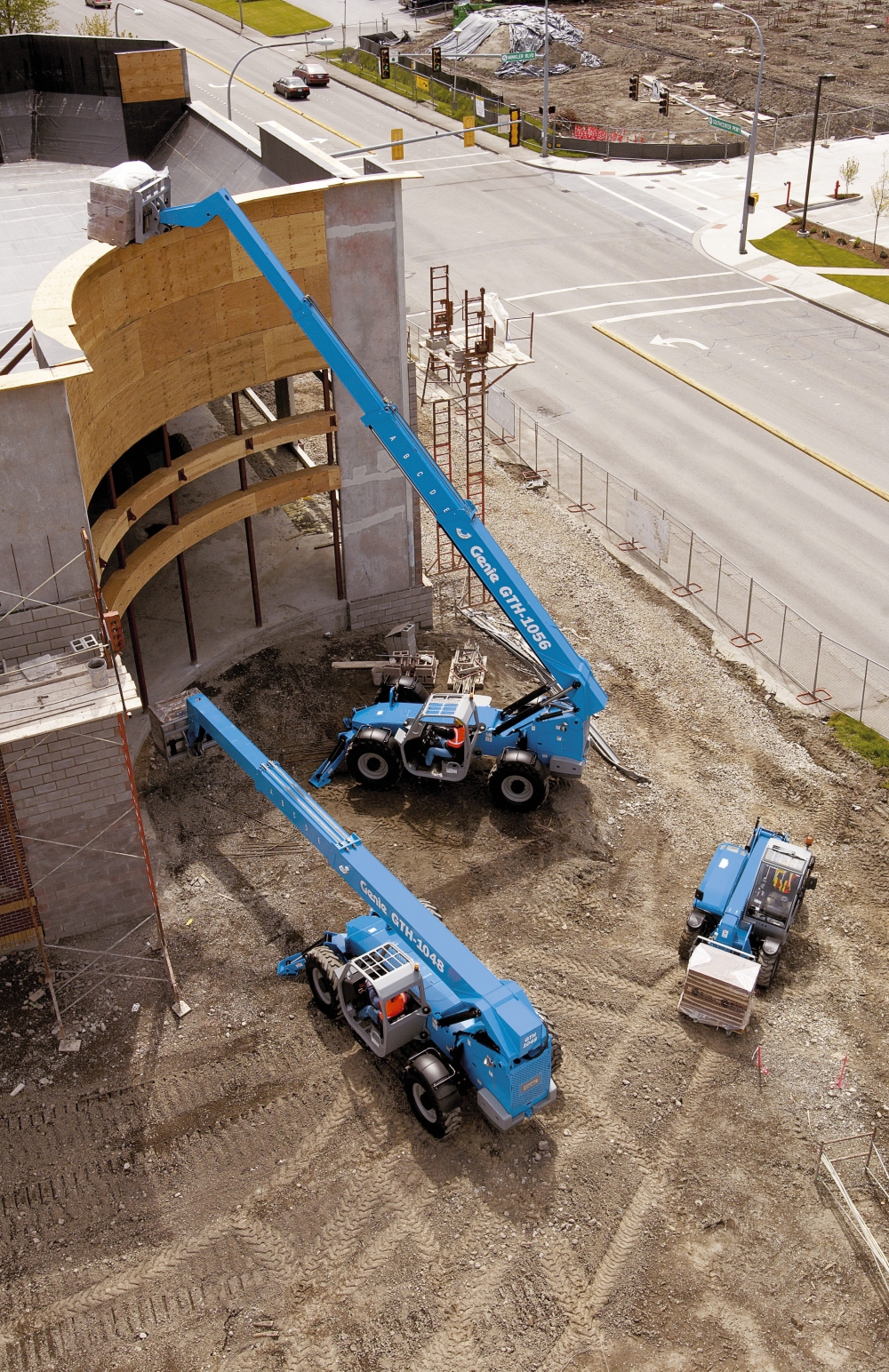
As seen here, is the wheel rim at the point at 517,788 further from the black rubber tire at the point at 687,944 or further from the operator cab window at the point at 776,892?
the operator cab window at the point at 776,892

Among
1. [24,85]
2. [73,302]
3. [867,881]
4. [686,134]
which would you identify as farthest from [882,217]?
[73,302]

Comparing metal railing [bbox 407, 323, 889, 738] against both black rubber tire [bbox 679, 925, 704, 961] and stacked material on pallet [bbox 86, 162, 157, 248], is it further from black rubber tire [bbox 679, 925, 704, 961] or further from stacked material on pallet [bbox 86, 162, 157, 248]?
stacked material on pallet [bbox 86, 162, 157, 248]

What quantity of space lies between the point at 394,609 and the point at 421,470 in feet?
24.1

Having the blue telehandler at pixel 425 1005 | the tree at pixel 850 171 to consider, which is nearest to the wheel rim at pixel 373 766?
the blue telehandler at pixel 425 1005

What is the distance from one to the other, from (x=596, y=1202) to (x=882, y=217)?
53.2 meters

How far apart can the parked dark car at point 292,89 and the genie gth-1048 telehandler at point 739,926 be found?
219 ft

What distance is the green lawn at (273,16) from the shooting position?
301 feet

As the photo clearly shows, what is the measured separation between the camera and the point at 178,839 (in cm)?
2517

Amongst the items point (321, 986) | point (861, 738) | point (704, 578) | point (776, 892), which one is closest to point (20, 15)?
point (704, 578)

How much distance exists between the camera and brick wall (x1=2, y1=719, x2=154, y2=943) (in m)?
21.7

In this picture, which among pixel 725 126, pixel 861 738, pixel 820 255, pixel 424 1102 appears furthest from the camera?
pixel 725 126

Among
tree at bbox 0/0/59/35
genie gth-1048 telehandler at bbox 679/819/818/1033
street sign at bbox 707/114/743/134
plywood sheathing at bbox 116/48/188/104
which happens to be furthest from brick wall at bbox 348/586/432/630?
tree at bbox 0/0/59/35

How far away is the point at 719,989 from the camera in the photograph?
69.0ft

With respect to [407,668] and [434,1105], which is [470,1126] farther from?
[407,668]
